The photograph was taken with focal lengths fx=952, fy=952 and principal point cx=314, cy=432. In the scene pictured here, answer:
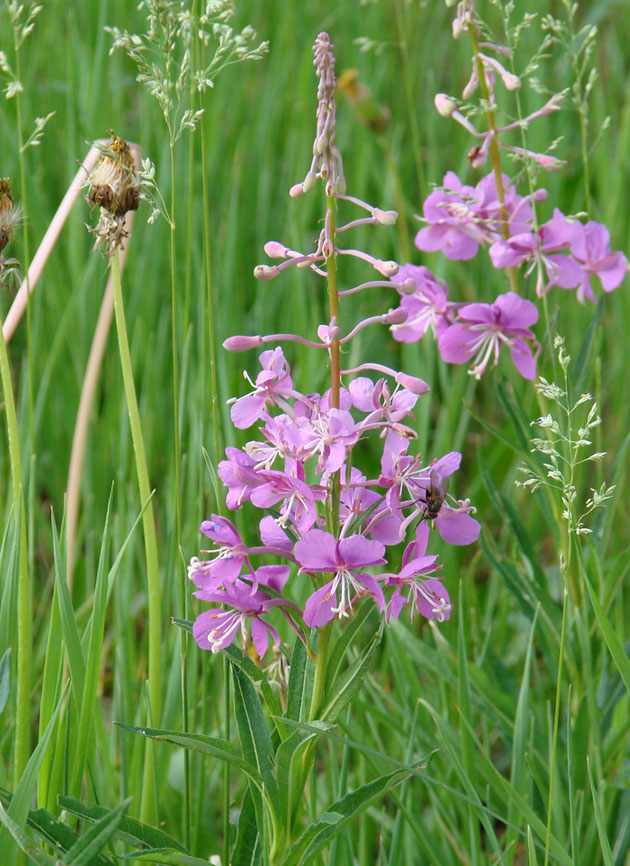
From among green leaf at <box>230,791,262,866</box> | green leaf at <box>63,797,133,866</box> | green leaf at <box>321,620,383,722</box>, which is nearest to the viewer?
green leaf at <box>63,797,133,866</box>

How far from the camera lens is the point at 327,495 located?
93cm

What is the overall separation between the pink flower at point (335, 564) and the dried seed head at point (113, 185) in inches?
17.9

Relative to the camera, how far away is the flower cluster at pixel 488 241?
1479mm

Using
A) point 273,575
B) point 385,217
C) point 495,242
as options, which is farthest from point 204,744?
point 495,242

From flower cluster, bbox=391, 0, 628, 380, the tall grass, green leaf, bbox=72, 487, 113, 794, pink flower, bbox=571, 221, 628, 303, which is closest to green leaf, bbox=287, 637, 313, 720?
the tall grass

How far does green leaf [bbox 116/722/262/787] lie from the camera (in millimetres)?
876

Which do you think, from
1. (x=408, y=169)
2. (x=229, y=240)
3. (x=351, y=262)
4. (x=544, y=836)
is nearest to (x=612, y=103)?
(x=408, y=169)

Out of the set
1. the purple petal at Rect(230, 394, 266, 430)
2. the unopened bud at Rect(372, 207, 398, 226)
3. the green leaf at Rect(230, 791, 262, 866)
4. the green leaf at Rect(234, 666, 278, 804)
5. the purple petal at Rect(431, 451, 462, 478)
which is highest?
the unopened bud at Rect(372, 207, 398, 226)

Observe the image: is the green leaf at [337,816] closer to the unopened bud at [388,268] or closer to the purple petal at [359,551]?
the purple petal at [359,551]

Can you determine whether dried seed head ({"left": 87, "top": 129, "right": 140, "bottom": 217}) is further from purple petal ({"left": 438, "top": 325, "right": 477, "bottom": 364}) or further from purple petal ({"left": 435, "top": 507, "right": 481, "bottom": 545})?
purple petal ({"left": 438, "top": 325, "right": 477, "bottom": 364})

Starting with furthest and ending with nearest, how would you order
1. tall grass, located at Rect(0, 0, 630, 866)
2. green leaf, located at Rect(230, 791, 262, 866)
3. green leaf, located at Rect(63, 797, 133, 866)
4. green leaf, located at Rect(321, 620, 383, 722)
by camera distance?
tall grass, located at Rect(0, 0, 630, 866)
green leaf, located at Rect(230, 791, 262, 866)
green leaf, located at Rect(321, 620, 383, 722)
green leaf, located at Rect(63, 797, 133, 866)

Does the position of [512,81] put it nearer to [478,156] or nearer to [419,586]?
A: [478,156]

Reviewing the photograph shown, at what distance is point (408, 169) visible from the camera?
118 inches

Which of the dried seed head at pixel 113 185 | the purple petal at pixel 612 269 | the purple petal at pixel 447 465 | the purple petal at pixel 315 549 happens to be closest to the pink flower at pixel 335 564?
the purple petal at pixel 315 549
